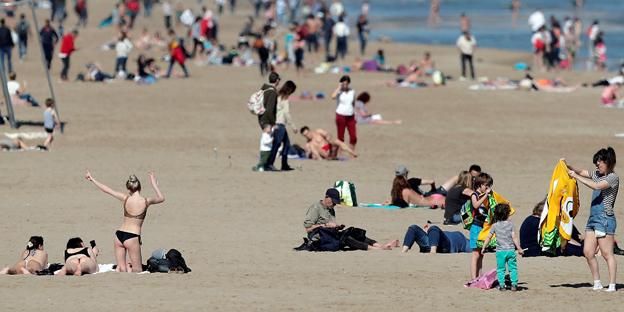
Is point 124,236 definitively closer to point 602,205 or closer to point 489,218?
point 489,218

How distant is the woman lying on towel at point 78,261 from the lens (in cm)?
1416

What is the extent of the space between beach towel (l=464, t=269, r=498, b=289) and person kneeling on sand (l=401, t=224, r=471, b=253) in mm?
2192

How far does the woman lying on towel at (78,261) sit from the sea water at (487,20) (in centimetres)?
3023

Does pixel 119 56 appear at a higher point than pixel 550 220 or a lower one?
higher

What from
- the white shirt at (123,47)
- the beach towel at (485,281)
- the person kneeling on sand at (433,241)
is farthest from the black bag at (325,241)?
the white shirt at (123,47)

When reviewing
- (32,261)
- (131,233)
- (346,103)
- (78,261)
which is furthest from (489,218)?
(346,103)

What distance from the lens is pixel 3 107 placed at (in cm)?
2928

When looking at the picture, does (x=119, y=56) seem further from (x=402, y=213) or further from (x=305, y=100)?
(x=402, y=213)

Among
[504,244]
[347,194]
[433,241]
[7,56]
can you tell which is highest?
[7,56]

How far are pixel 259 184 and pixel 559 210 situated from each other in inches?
320

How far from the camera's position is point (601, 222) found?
1291 centimetres

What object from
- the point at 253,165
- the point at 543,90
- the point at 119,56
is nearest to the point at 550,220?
the point at 253,165

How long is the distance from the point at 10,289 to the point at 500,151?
13256 mm

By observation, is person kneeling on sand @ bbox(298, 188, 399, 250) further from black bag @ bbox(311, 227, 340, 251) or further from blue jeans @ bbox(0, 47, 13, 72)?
blue jeans @ bbox(0, 47, 13, 72)
